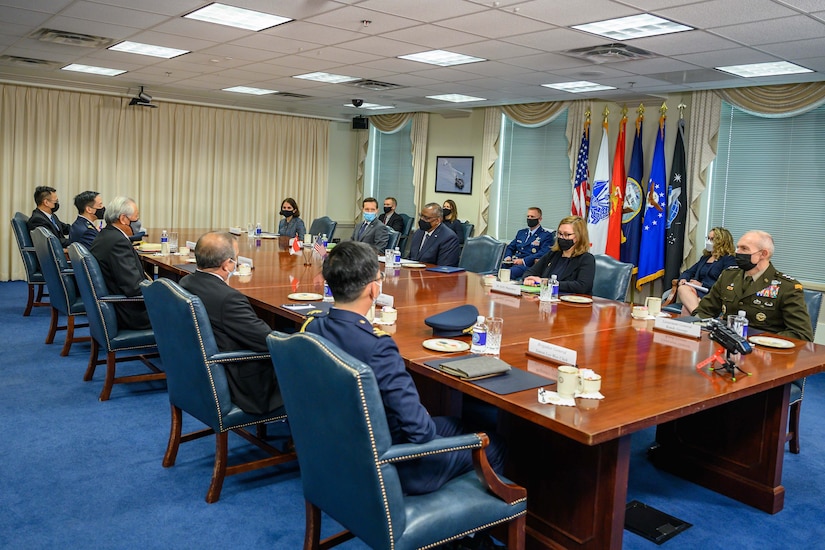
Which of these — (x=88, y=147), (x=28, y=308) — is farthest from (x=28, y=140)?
(x=28, y=308)

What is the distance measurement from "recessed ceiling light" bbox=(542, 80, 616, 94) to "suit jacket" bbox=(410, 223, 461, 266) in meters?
2.08

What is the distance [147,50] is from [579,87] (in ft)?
14.1

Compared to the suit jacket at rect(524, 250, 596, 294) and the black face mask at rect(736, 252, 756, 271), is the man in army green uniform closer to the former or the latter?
the black face mask at rect(736, 252, 756, 271)

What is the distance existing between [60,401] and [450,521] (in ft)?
10.6

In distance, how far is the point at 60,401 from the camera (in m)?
4.37

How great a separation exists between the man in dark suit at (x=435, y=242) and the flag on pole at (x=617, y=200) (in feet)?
7.16

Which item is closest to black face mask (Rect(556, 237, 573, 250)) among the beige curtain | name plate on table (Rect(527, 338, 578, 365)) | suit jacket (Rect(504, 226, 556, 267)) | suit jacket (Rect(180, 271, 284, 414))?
name plate on table (Rect(527, 338, 578, 365))

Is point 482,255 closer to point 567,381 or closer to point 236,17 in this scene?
point 236,17

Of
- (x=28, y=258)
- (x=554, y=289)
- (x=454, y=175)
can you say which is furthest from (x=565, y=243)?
(x=454, y=175)

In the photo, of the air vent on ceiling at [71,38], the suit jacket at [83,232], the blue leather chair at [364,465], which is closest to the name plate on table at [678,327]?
the blue leather chair at [364,465]

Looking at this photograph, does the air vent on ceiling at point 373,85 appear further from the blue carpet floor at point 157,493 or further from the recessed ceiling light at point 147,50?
the blue carpet floor at point 157,493

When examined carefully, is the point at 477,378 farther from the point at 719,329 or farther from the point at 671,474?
the point at 671,474

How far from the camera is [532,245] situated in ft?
26.2

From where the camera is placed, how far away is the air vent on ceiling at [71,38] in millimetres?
5840
